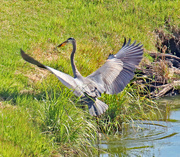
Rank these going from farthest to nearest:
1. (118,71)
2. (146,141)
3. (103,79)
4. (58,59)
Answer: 1. (58,59)
2. (118,71)
3. (103,79)
4. (146,141)

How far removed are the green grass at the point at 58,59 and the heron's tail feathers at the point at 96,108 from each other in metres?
0.15

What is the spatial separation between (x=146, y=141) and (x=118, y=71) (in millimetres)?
1580

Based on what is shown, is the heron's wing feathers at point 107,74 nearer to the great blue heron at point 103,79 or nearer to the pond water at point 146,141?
the great blue heron at point 103,79

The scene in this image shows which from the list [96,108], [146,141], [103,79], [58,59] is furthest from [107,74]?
[58,59]

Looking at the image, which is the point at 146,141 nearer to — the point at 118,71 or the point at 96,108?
the point at 96,108

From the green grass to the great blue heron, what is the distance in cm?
20

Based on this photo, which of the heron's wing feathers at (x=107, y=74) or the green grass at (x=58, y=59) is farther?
the heron's wing feathers at (x=107, y=74)

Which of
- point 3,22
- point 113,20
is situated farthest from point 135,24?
point 3,22

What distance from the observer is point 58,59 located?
8180 millimetres

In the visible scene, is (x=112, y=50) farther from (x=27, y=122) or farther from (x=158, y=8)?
(x=27, y=122)

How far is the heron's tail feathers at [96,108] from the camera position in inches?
A: 228

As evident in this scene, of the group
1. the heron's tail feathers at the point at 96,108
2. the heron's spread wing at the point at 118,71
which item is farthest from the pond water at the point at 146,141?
the heron's spread wing at the point at 118,71

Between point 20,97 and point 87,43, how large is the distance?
147 inches

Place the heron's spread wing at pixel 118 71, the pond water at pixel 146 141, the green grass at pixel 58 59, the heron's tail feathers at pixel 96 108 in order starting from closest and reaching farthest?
the green grass at pixel 58 59, the pond water at pixel 146 141, the heron's tail feathers at pixel 96 108, the heron's spread wing at pixel 118 71
